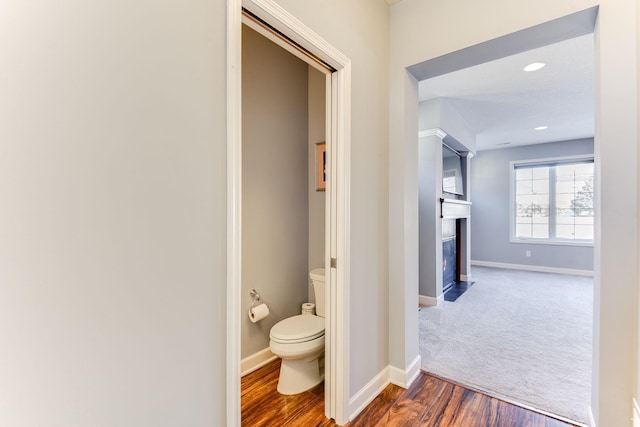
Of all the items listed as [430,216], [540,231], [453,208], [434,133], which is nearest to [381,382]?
[430,216]

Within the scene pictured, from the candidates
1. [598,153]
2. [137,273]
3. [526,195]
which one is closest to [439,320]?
[598,153]

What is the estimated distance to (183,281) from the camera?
98 cm

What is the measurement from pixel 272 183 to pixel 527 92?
10.7ft

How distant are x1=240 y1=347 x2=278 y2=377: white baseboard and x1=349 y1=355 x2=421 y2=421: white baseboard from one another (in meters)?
0.87

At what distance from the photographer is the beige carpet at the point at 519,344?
2.02m

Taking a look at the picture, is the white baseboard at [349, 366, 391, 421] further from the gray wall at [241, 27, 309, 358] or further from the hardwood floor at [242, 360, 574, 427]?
the gray wall at [241, 27, 309, 358]

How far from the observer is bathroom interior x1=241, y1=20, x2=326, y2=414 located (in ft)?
7.36

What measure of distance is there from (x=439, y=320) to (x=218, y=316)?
2953mm

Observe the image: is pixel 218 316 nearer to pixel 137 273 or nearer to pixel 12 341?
pixel 137 273

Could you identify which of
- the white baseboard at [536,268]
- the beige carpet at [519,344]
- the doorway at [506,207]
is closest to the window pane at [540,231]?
the doorway at [506,207]

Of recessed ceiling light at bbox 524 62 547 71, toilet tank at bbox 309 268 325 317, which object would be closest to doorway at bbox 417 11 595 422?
recessed ceiling light at bbox 524 62 547 71

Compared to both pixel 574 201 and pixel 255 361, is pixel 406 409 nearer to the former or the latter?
pixel 255 361

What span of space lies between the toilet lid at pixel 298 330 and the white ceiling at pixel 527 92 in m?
2.78

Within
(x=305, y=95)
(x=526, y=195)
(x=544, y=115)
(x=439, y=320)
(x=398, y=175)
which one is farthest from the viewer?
(x=526, y=195)
